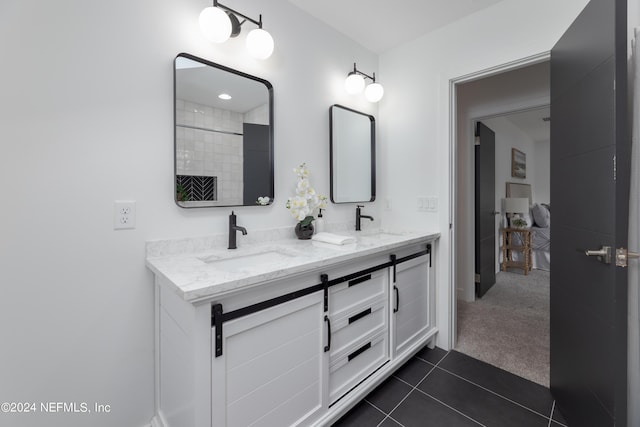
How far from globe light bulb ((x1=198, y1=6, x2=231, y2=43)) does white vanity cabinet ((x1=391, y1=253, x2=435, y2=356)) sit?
1.63m

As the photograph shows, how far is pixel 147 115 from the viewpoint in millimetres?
1323

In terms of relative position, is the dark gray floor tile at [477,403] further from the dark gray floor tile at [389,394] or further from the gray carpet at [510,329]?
the gray carpet at [510,329]

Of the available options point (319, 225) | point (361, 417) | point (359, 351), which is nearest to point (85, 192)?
point (319, 225)

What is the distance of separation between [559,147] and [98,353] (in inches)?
96.7

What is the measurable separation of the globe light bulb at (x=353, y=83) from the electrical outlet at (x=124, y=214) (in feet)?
5.52

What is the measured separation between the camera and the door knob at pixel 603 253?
3.62 feet

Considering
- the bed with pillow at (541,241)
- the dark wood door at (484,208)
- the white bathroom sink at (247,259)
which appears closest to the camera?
the white bathroom sink at (247,259)

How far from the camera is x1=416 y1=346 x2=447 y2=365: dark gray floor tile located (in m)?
2.06

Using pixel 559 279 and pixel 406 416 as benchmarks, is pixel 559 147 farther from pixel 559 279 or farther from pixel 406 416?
pixel 406 416

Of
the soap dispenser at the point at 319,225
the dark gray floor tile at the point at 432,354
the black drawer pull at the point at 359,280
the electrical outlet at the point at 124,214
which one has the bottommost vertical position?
the dark gray floor tile at the point at 432,354

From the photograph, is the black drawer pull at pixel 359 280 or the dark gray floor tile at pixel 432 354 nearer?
the black drawer pull at pixel 359 280

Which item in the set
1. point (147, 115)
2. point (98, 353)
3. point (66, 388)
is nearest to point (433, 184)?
point (147, 115)

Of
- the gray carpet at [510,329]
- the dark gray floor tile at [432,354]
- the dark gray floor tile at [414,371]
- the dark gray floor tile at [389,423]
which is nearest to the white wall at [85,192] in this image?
the dark gray floor tile at [389,423]

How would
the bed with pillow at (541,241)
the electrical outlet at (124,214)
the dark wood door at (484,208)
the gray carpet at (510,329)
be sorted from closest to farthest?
the electrical outlet at (124,214), the gray carpet at (510,329), the dark wood door at (484,208), the bed with pillow at (541,241)
